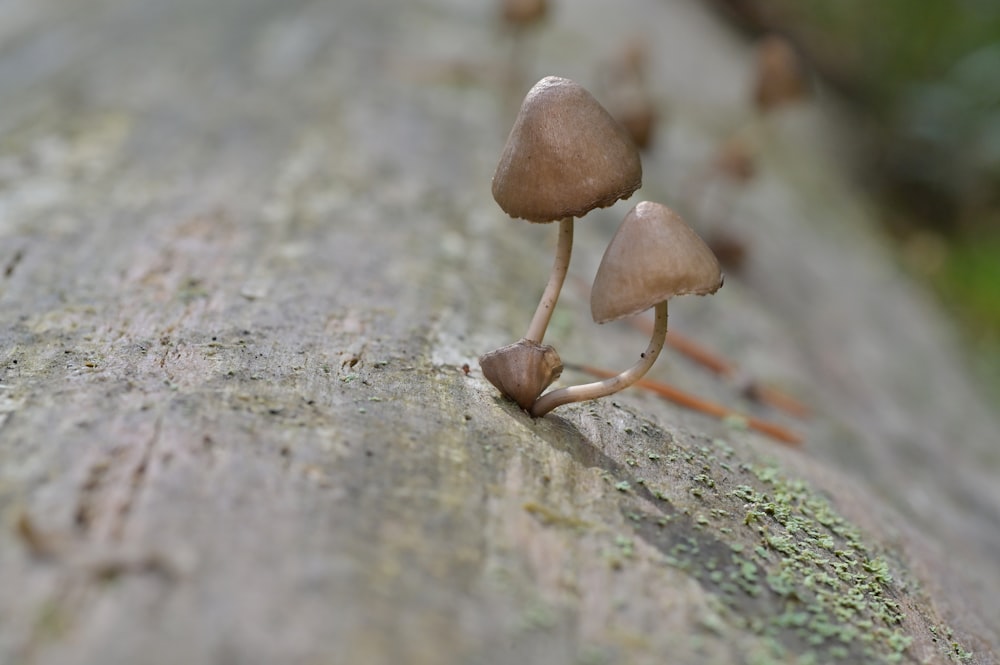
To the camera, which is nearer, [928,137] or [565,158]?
[565,158]

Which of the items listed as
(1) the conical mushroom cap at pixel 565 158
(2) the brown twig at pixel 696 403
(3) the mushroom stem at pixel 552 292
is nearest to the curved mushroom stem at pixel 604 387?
(3) the mushroom stem at pixel 552 292

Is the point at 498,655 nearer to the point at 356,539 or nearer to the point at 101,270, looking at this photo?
the point at 356,539

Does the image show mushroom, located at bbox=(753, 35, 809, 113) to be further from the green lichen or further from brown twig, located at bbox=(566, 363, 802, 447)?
the green lichen

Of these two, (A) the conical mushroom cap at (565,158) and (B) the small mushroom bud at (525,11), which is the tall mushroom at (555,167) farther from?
(B) the small mushroom bud at (525,11)

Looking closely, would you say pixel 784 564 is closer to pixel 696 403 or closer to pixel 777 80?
pixel 696 403

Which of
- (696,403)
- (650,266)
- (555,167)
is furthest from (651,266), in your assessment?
(696,403)

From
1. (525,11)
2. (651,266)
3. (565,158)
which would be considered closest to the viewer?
(651,266)

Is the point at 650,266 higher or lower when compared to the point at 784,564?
higher
